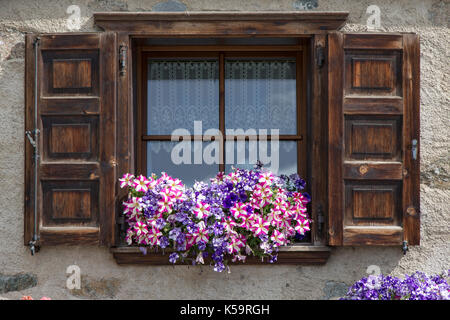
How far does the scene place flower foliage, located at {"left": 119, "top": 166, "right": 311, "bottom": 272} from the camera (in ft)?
9.97

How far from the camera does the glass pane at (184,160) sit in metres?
3.55

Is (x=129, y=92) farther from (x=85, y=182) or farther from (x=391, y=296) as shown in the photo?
(x=391, y=296)

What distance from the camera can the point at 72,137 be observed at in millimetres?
3205

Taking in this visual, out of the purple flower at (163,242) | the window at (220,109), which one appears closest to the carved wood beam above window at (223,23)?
the window at (220,109)

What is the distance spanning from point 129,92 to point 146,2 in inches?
23.5

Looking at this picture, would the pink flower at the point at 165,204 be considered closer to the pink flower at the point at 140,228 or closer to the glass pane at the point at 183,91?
the pink flower at the point at 140,228

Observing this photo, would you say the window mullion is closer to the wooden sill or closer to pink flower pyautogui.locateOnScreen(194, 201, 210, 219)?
pink flower pyautogui.locateOnScreen(194, 201, 210, 219)

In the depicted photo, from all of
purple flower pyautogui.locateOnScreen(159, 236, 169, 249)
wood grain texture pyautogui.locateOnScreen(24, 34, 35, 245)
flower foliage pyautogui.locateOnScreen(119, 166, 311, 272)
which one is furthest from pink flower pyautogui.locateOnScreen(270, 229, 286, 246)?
wood grain texture pyautogui.locateOnScreen(24, 34, 35, 245)

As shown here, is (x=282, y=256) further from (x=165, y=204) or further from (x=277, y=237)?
(x=165, y=204)

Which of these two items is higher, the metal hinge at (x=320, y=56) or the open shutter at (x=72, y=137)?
the metal hinge at (x=320, y=56)

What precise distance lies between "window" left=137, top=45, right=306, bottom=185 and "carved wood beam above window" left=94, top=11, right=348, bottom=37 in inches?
9.8

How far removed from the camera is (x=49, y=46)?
3.22 metres

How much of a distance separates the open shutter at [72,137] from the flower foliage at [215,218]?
0.21 m

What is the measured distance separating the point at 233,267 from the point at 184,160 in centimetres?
81
